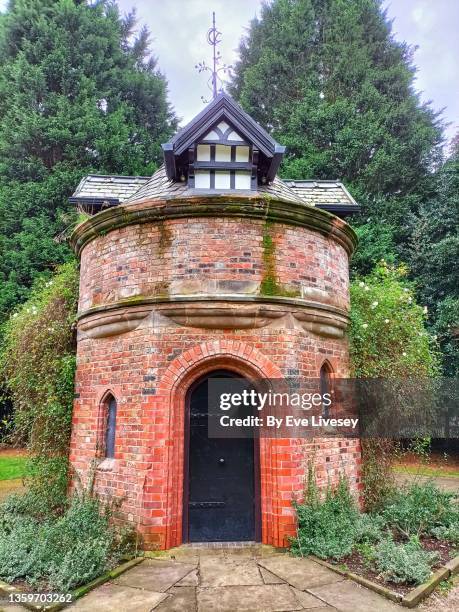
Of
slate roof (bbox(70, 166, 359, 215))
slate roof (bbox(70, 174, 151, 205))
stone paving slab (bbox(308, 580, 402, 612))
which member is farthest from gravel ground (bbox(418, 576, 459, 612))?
slate roof (bbox(70, 174, 151, 205))

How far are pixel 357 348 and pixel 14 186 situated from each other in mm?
16481

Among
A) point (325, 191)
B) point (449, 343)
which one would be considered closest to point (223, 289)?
point (325, 191)

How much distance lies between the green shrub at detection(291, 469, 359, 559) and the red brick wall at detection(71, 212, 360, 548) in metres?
0.19

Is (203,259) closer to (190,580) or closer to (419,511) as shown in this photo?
(190,580)

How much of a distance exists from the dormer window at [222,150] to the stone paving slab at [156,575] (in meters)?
5.53

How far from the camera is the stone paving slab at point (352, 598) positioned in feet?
14.3

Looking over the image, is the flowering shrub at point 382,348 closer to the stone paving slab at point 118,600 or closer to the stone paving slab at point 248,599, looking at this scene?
the stone paving slab at point 248,599

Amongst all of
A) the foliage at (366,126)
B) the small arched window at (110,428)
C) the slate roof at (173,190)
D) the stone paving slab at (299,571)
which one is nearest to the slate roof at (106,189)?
the slate roof at (173,190)

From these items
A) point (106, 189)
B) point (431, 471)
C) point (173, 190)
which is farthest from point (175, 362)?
point (431, 471)

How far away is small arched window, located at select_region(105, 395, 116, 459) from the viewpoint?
6.63 meters

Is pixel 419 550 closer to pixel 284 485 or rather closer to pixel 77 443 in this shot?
pixel 284 485

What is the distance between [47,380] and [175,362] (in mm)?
3043

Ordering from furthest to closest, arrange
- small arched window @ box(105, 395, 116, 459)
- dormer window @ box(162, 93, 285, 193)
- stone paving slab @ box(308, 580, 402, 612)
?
1. dormer window @ box(162, 93, 285, 193)
2. small arched window @ box(105, 395, 116, 459)
3. stone paving slab @ box(308, 580, 402, 612)

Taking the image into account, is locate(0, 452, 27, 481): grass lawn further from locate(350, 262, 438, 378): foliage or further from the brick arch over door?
locate(350, 262, 438, 378): foliage
